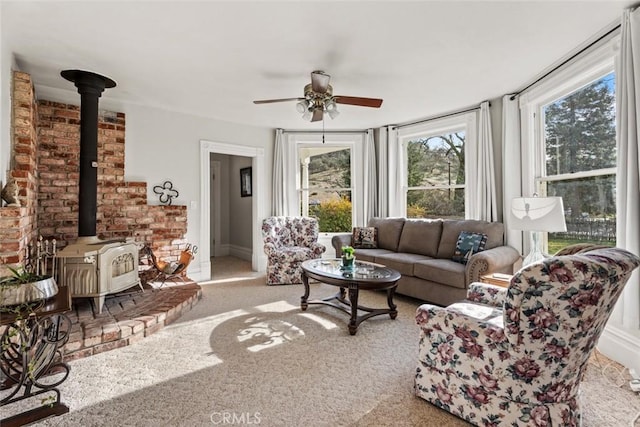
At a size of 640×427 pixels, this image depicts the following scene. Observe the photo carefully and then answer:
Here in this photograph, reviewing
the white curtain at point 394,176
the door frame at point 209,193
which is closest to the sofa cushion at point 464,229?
the white curtain at point 394,176

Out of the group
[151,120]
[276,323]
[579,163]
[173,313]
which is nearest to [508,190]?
[579,163]

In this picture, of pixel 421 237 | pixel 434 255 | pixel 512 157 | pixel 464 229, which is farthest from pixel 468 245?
pixel 512 157

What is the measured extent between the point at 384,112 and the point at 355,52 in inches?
75.4

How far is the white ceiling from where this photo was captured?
87.9 inches

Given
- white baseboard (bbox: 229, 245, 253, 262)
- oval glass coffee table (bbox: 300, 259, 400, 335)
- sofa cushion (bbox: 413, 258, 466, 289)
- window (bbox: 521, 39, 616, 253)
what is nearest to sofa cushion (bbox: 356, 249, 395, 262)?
sofa cushion (bbox: 413, 258, 466, 289)

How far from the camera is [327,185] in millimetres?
5793

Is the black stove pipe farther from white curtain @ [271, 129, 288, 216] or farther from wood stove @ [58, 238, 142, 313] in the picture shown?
white curtain @ [271, 129, 288, 216]

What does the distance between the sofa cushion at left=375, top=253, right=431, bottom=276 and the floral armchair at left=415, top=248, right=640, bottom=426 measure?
1922mm

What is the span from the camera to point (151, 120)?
432 centimetres

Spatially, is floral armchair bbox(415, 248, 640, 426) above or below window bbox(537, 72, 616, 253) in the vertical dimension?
below

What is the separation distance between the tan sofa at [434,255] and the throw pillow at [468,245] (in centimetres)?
8

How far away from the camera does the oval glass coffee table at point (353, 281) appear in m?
2.87

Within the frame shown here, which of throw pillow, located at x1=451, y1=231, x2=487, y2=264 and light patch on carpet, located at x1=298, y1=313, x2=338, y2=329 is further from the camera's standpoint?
throw pillow, located at x1=451, y1=231, x2=487, y2=264

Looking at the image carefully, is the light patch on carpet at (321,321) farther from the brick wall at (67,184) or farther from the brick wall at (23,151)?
the brick wall at (23,151)
